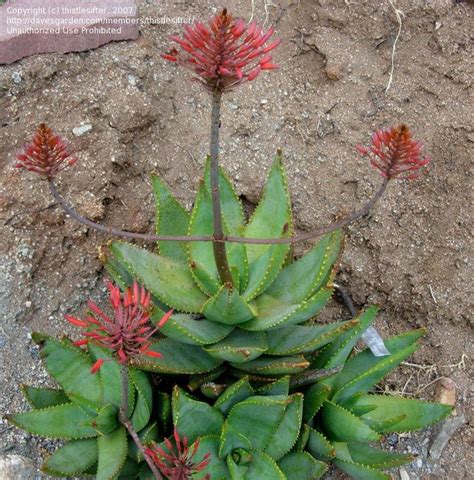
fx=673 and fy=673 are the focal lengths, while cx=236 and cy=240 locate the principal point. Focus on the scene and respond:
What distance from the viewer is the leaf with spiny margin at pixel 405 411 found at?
8.14 ft

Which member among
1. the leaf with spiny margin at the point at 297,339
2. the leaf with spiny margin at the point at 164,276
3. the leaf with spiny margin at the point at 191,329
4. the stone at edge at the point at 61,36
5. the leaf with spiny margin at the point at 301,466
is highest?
the stone at edge at the point at 61,36

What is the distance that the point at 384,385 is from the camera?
9.90 feet

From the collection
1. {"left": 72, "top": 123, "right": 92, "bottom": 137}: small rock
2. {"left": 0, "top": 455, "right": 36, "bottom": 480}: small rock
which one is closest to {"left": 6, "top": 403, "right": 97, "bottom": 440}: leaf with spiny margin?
{"left": 0, "top": 455, "right": 36, "bottom": 480}: small rock

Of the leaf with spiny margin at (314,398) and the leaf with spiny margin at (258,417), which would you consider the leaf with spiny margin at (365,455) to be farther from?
the leaf with spiny margin at (258,417)

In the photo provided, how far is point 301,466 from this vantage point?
7.54 ft

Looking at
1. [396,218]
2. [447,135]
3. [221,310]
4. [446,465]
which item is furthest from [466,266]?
[221,310]

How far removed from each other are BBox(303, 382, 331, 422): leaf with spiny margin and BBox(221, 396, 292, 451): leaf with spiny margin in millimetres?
193

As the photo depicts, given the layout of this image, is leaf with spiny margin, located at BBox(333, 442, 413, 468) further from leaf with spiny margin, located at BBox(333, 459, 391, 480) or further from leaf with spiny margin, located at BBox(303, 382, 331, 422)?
leaf with spiny margin, located at BBox(303, 382, 331, 422)

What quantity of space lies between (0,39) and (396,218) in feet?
6.47

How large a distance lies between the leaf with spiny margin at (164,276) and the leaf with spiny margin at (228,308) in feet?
0.33

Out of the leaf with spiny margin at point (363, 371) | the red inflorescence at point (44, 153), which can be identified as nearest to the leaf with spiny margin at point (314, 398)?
the leaf with spiny margin at point (363, 371)

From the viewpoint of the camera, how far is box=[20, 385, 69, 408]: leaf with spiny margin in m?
2.42

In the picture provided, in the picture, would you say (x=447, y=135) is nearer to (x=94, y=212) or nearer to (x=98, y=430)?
(x=94, y=212)

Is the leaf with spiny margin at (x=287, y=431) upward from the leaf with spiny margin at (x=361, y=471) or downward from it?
upward
